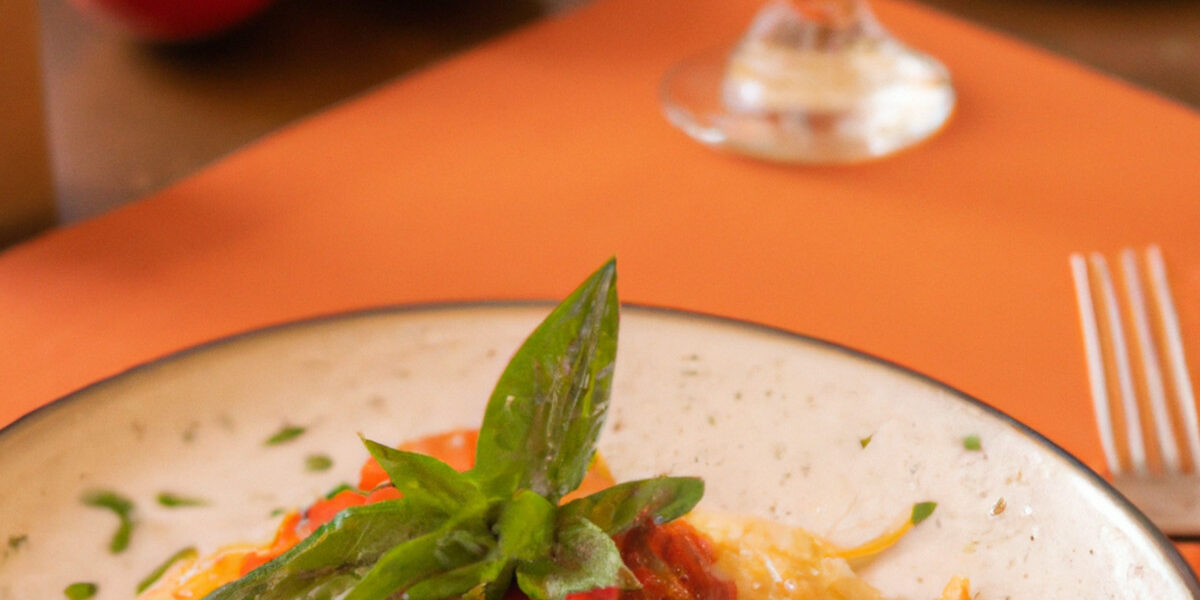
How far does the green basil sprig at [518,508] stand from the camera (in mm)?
381

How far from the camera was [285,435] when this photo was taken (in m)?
0.50

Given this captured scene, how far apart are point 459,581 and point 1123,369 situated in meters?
0.47

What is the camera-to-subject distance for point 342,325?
51 cm

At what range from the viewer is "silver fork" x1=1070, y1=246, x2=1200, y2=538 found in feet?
1.97

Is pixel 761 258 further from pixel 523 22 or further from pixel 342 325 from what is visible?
pixel 523 22

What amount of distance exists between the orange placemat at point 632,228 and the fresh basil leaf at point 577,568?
37cm

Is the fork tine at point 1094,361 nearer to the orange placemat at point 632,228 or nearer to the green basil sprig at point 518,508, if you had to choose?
the orange placemat at point 632,228

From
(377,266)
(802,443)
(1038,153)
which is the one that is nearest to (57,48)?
(377,266)

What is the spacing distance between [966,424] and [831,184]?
51 cm

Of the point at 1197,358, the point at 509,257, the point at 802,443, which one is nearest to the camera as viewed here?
the point at 802,443

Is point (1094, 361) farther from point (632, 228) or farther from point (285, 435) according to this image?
point (285, 435)

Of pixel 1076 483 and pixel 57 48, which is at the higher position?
pixel 57 48

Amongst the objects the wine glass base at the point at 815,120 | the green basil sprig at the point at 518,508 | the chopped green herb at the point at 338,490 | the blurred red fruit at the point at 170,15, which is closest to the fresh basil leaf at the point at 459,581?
the green basil sprig at the point at 518,508

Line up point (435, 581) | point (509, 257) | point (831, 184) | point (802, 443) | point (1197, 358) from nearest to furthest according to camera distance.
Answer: point (435, 581) < point (802, 443) < point (1197, 358) < point (509, 257) < point (831, 184)
